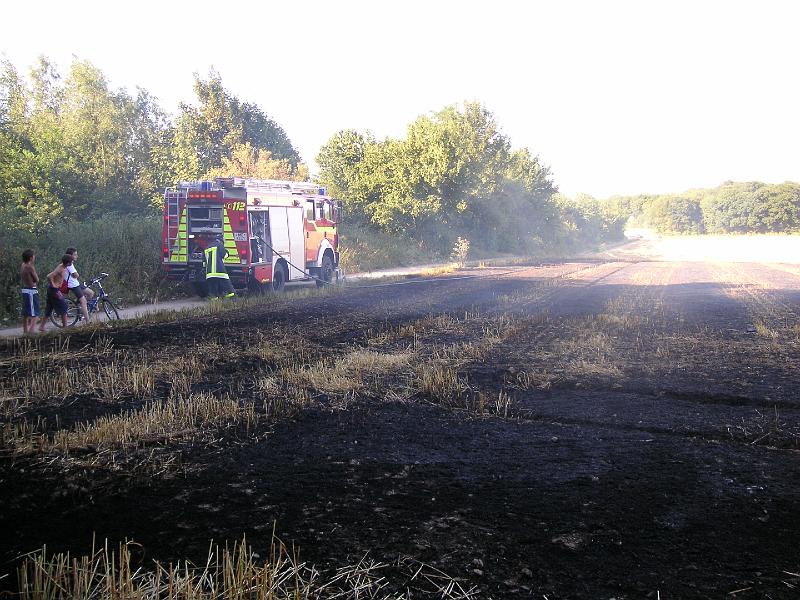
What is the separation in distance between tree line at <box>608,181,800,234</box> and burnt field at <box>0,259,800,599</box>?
105 metres

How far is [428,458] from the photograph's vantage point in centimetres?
558

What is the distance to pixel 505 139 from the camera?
51.2 m

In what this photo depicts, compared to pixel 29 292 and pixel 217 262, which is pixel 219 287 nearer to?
pixel 217 262

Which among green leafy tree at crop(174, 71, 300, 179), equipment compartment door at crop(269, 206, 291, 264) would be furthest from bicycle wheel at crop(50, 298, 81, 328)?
green leafy tree at crop(174, 71, 300, 179)

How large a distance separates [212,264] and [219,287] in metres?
1.01

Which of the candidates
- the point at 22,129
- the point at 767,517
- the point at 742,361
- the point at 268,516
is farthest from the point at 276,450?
the point at 22,129

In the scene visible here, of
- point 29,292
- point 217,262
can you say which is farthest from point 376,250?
point 29,292

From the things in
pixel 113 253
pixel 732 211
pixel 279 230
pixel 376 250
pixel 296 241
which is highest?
pixel 732 211

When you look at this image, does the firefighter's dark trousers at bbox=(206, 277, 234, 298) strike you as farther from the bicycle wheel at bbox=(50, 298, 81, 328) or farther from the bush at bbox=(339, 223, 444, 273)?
the bush at bbox=(339, 223, 444, 273)

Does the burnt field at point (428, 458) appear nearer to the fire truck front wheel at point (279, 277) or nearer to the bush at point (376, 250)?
the fire truck front wheel at point (279, 277)

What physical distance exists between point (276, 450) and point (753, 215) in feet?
395

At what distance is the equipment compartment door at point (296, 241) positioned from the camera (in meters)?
21.0

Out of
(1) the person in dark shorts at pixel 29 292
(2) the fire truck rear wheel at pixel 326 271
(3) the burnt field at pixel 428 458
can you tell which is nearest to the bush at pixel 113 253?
(1) the person in dark shorts at pixel 29 292

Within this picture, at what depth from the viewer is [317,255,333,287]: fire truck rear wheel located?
2352 cm
